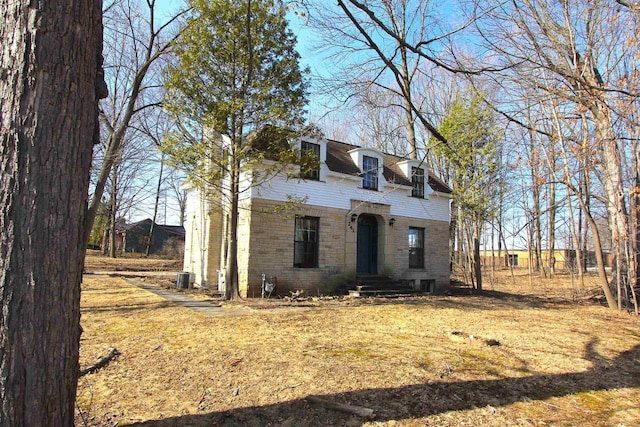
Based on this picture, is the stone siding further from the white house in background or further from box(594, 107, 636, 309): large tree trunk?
box(594, 107, 636, 309): large tree trunk

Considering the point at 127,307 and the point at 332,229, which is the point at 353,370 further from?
the point at 332,229

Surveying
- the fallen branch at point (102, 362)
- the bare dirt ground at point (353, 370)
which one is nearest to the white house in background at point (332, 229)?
the bare dirt ground at point (353, 370)

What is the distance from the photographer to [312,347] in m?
5.81

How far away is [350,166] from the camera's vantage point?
47.0 ft

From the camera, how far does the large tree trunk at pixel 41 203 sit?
Answer: 2.12 meters

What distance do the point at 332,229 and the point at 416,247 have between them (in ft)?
14.7

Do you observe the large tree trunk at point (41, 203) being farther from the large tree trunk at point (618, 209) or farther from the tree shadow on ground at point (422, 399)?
the large tree trunk at point (618, 209)

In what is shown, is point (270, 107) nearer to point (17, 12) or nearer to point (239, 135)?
point (239, 135)

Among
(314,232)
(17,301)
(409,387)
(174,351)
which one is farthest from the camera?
(314,232)

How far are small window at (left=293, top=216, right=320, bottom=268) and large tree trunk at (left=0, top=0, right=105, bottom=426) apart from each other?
10335mm

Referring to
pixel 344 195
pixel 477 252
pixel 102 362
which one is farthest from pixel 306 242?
pixel 102 362

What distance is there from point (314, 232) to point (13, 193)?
11066 millimetres

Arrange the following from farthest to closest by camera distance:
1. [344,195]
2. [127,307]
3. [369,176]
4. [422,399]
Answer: [369,176] → [344,195] → [127,307] → [422,399]

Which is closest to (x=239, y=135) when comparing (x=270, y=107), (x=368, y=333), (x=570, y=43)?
→ (x=270, y=107)
